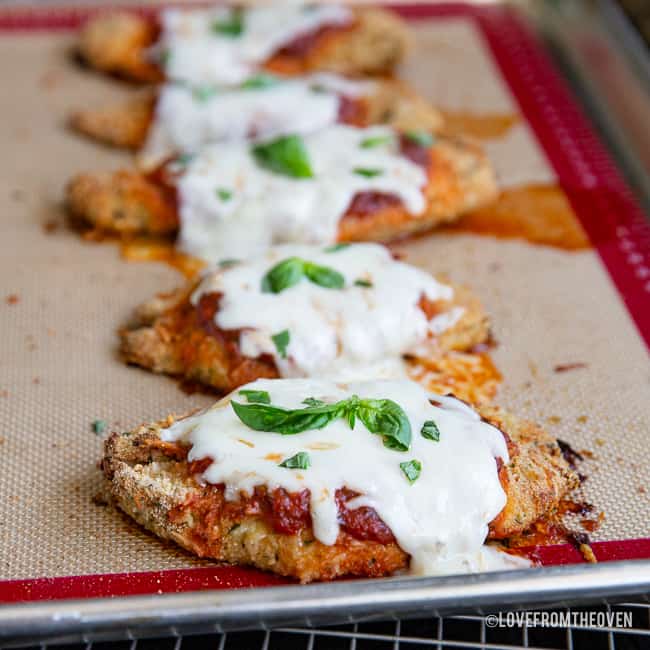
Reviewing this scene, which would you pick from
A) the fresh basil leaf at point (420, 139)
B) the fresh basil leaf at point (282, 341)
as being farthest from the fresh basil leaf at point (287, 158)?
the fresh basil leaf at point (282, 341)

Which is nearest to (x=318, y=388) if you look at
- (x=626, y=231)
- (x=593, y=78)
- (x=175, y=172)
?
(x=175, y=172)

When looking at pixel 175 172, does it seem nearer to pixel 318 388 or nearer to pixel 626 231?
pixel 318 388

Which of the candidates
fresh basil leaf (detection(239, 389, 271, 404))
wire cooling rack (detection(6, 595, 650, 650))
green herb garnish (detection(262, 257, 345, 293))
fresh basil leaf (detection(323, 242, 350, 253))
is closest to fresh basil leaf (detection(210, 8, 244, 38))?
fresh basil leaf (detection(323, 242, 350, 253))

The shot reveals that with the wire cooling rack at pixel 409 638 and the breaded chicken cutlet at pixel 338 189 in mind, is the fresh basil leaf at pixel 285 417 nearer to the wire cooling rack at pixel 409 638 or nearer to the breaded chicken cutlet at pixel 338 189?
the wire cooling rack at pixel 409 638

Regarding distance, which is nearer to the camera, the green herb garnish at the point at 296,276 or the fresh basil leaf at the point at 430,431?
the fresh basil leaf at the point at 430,431

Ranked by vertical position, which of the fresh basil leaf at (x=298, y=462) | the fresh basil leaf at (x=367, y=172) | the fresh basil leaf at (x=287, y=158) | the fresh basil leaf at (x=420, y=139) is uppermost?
the fresh basil leaf at (x=298, y=462)

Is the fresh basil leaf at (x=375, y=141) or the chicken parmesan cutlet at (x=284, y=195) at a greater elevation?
the fresh basil leaf at (x=375, y=141)
